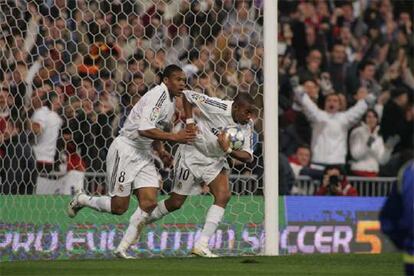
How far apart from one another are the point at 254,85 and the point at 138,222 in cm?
240

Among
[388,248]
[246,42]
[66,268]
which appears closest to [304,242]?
[388,248]

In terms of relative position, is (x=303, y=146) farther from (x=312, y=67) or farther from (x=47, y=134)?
(x=47, y=134)

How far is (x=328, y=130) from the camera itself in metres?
16.7

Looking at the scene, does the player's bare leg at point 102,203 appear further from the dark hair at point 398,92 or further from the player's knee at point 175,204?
the dark hair at point 398,92

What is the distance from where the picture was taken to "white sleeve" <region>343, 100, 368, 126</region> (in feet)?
55.4

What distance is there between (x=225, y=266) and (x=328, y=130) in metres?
6.58

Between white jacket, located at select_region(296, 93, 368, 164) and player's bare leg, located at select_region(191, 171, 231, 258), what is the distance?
4.66 metres

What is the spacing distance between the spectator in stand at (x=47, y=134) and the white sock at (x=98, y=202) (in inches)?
56.1

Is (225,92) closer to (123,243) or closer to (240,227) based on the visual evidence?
(240,227)

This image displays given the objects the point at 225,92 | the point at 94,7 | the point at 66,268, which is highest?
the point at 94,7

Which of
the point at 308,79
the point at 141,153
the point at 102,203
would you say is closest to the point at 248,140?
the point at 141,153

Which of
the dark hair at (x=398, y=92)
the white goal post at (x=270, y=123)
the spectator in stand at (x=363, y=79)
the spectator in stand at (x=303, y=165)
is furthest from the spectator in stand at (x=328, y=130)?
the white goal post at (x=270, y=123)

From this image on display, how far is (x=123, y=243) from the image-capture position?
472 inches

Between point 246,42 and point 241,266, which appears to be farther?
point 246,42
